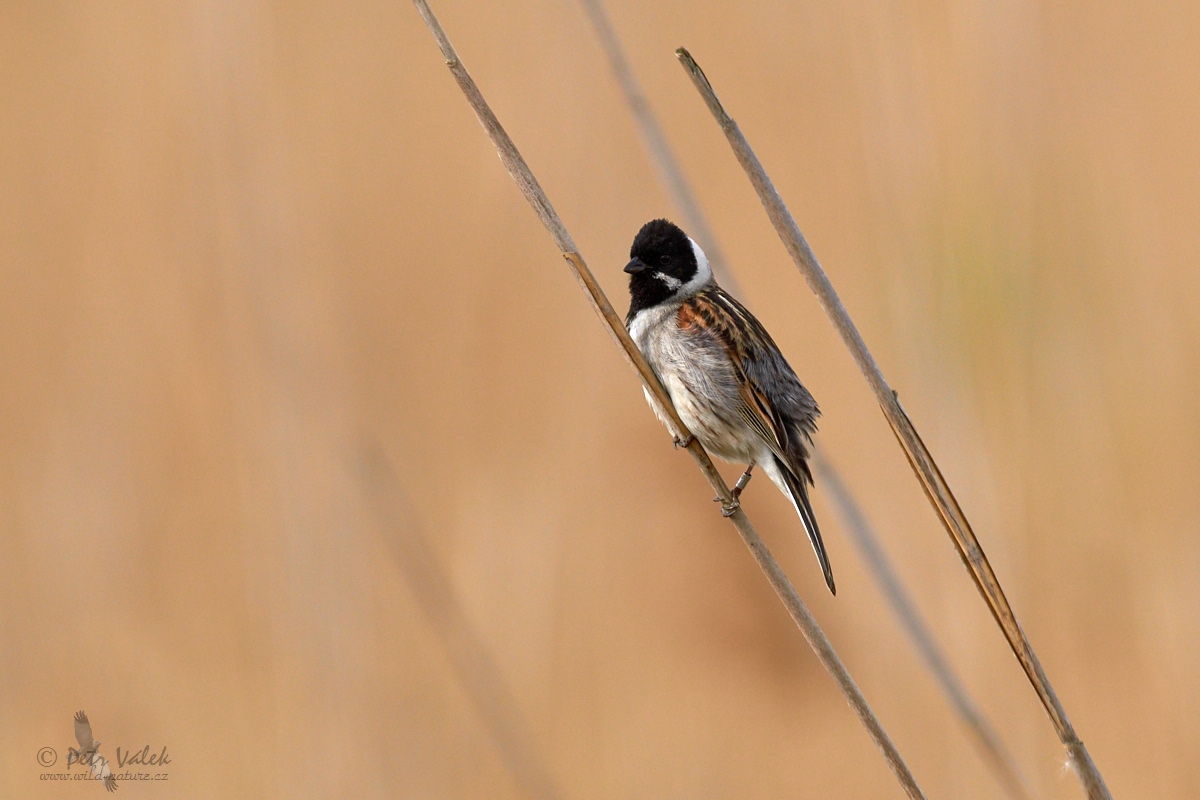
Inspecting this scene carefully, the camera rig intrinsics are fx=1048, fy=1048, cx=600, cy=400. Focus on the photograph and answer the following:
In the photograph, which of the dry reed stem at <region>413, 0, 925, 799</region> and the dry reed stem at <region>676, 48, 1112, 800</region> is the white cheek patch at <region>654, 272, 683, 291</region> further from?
the dry reed stem at <region>676, 48, 1112, 800</region>

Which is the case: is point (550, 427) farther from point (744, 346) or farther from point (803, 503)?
point (803, 503)

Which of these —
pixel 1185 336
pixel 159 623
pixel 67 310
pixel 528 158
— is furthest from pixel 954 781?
pixel 67 310

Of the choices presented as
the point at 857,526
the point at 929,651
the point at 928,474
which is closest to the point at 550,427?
the point at 857,526

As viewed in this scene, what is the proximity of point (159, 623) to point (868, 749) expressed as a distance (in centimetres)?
247

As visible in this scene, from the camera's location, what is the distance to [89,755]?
2.69 metres

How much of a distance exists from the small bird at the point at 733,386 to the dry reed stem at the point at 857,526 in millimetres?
459

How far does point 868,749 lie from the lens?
12.0ft

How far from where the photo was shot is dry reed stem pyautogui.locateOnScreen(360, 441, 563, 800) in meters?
→ 2.25

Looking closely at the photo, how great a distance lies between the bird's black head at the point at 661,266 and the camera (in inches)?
113

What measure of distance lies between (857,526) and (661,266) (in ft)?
3.74

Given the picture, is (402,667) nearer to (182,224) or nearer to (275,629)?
(275,629)

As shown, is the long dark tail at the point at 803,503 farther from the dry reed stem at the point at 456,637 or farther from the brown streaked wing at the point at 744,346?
the dry reed stem at the point at 456,637

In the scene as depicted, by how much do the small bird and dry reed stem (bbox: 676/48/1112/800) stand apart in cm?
113

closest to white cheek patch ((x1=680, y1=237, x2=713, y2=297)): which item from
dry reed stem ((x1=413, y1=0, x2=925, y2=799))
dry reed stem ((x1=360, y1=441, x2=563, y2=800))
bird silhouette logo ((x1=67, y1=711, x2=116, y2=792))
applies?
dry reed stem ((x1=360, y1=441, x2=563, y2=800))
